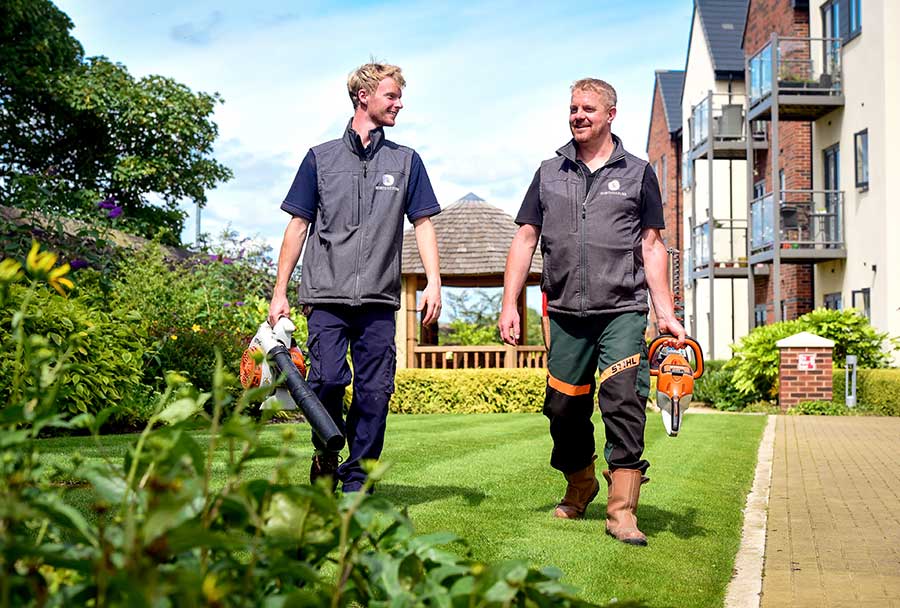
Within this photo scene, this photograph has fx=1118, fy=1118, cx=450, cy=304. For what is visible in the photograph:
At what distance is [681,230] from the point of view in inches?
1473

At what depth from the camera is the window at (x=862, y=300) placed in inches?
886

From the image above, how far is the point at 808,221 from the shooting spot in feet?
79.6

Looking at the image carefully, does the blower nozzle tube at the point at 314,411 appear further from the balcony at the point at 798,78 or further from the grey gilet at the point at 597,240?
the balcony at the point at 798,78

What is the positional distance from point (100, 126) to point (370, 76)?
28673 millimetres

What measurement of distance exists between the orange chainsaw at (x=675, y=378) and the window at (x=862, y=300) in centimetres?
1823

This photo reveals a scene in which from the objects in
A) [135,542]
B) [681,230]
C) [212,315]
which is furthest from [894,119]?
[135,542]

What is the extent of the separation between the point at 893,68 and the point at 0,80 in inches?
882

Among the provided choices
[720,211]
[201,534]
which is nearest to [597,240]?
[201,534]

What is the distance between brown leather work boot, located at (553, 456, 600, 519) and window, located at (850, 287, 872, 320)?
18.0m

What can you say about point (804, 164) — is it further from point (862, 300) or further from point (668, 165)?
point (668, 165)

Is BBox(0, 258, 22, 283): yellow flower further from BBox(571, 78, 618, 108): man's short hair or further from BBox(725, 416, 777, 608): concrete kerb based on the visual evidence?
BBox(571, 78, 618, 108): man's short hair

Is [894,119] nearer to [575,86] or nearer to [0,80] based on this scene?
[575,86]

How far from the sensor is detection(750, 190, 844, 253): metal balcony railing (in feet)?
77.6

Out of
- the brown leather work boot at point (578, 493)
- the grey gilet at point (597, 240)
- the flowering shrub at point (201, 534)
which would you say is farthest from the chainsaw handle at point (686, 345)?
the flowering shrub at point (201, 534)
